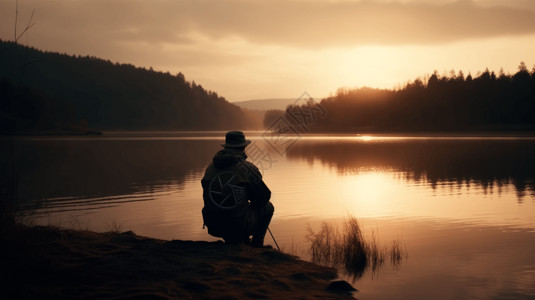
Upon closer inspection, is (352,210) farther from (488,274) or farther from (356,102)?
(356,102)

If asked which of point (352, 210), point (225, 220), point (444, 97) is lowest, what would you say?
point (352, 210)

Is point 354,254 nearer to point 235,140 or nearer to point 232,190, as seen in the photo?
point 232,190

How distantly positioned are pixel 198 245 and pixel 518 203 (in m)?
13.1

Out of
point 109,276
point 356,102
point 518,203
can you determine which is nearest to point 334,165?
point 518,203

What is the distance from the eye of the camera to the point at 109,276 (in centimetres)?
649

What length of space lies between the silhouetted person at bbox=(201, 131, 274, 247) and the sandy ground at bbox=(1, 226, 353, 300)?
1.72ft

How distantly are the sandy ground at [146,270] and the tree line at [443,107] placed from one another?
108m

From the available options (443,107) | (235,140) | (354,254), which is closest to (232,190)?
(235,140)

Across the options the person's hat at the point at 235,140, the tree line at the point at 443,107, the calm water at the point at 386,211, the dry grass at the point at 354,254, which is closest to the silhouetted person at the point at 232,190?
the person's hat at the point at 235,140

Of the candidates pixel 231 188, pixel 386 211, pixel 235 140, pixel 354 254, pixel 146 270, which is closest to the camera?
pixel 146 270

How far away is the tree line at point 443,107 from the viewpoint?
440ft

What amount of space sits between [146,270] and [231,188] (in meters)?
1.91

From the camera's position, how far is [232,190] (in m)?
7.87

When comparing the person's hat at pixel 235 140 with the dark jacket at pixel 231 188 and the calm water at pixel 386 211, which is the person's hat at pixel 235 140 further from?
the calm water at pixel 386 211
